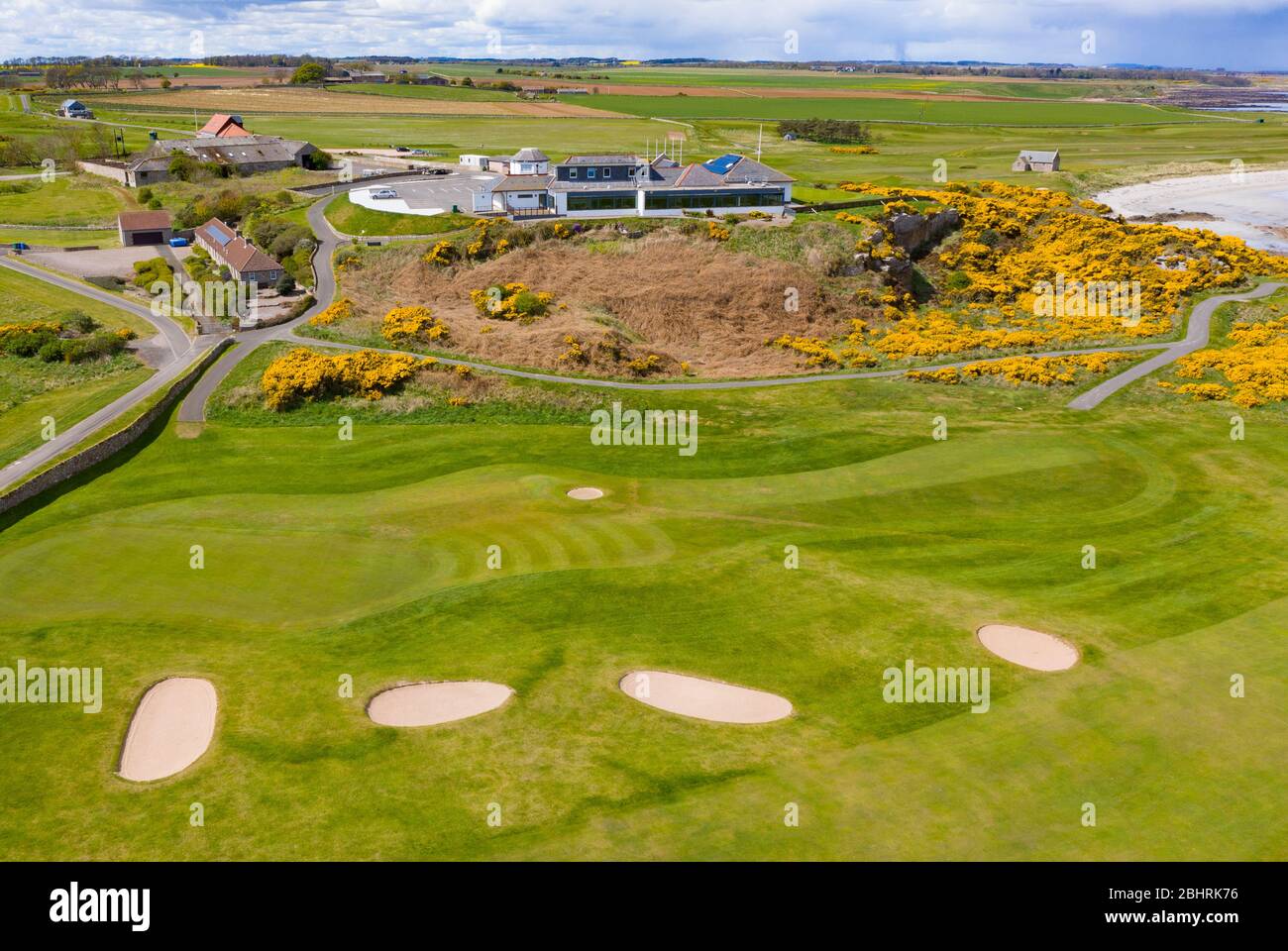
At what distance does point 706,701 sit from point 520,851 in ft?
32.9

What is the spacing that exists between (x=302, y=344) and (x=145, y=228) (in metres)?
56.6

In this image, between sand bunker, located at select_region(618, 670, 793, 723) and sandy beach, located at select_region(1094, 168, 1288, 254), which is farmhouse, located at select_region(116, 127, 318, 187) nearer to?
sandy beach, located at select_region(1094, 168, 1288, 254)

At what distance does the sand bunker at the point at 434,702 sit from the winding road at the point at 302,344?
3300 cm

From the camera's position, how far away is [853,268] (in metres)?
94.7

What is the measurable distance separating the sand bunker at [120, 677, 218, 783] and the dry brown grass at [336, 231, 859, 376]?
44.6m

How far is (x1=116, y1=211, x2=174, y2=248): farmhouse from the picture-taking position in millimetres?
110125

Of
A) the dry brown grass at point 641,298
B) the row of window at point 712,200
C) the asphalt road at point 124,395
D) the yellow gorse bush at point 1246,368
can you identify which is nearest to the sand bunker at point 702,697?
the asphalt road at point 124,395

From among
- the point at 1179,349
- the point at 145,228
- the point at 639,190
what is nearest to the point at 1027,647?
the point at 1179,349

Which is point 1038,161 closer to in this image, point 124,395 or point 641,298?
point 641,298

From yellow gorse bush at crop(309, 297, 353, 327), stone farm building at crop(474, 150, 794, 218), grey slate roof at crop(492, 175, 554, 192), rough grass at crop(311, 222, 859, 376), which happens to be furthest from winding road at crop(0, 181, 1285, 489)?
stone farm building at crop(474, 150, 794, 218)

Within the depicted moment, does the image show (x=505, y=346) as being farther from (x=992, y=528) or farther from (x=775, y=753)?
(x=775, y=753)

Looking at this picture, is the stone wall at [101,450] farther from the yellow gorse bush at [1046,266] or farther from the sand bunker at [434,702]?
the yellow gorse bush at [1046,266]
